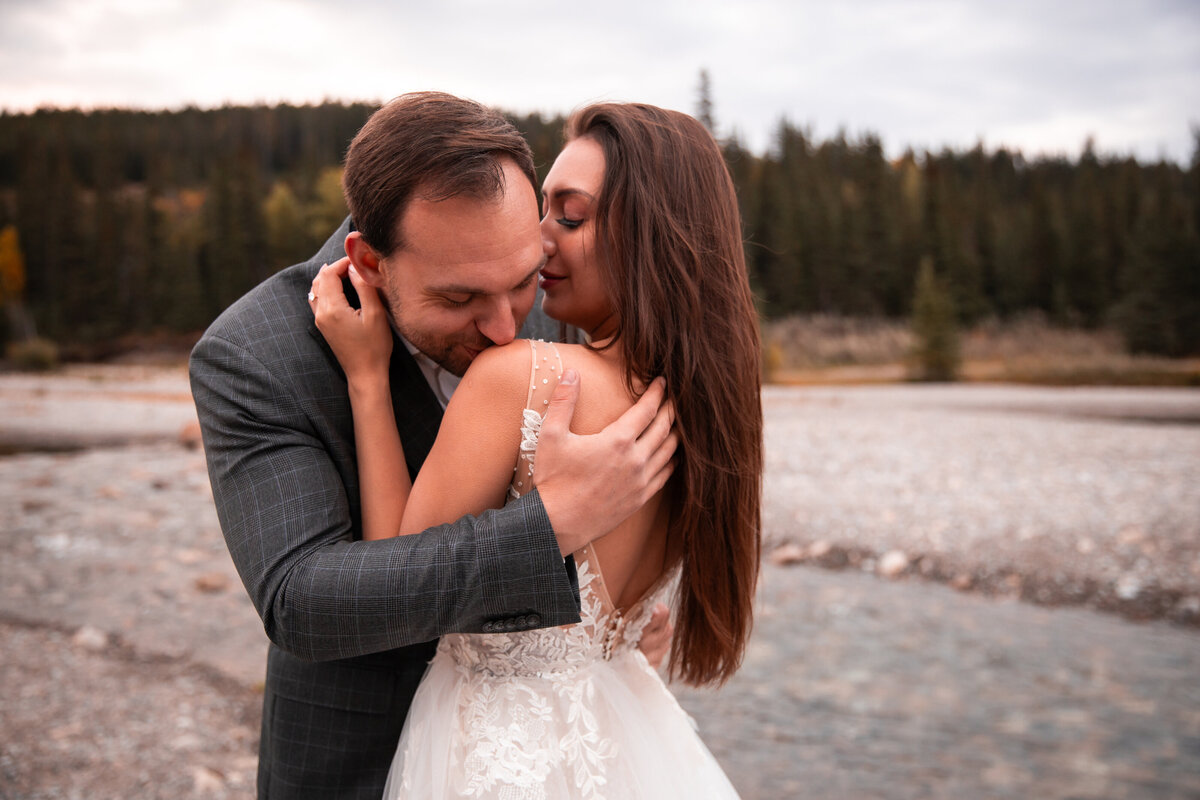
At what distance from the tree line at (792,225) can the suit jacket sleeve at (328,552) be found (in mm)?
21229

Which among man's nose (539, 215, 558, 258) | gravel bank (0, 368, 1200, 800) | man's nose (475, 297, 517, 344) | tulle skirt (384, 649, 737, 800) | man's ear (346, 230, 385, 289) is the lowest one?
gravel bank (0, 368, 1200, 800)

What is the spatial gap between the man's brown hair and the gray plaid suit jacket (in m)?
0.30

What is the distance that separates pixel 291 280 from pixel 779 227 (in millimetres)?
44462

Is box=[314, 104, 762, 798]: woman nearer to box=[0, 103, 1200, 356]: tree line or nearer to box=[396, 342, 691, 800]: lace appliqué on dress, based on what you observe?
box=[396, 342, 691, 800]: lace appliqué on dress

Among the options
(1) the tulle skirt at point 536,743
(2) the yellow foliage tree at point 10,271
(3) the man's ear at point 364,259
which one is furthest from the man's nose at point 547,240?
(2) the yellow foliage tree at point 10,271

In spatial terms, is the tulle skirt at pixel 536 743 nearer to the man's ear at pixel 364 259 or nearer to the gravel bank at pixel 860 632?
the man's ear at pixel 364 259

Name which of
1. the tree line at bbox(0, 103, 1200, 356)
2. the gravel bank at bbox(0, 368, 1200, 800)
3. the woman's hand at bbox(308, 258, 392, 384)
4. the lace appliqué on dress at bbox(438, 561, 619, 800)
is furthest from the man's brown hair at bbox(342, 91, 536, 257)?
the tree line at bbox(0, 103, 1200, 356)

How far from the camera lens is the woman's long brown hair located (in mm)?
1854

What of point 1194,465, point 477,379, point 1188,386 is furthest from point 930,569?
point 1188,386

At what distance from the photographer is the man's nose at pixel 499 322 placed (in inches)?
70.2

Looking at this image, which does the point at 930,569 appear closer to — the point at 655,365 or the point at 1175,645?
the point at 1175,645

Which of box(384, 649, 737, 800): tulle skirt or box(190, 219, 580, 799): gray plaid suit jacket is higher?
box(190, 219, 580, 799): gray plaid suit jacket

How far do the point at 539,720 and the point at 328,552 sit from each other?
69 cm

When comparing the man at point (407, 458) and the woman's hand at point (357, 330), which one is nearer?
the man at point (407, 458)
